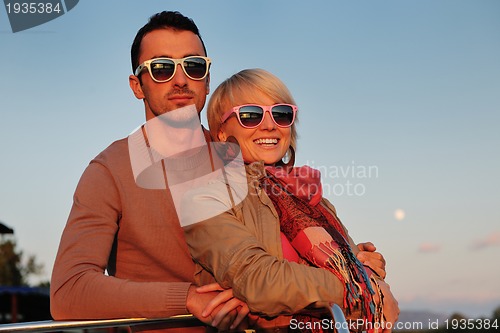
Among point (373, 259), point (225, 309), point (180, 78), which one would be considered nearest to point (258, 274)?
point (225, 309)

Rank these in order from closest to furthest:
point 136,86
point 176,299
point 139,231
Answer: point 176,299 → point 139,231 → point 136,86

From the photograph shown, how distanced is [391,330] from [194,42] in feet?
6.50

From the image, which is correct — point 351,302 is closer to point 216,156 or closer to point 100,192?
point 216,156

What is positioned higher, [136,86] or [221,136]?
[136,86]

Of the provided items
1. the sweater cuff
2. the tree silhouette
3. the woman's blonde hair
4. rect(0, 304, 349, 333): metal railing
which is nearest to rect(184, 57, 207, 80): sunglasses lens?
the woman's blonde hair

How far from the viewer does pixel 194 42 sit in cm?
382

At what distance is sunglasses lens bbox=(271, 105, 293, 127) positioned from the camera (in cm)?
316

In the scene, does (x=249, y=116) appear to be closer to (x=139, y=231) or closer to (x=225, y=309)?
(x=139, y=231)

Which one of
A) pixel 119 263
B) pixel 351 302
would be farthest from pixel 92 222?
pixel 351 302

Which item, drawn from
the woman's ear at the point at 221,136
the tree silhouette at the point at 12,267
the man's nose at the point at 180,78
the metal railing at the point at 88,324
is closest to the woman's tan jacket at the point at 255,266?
the metal railing at the point at 88,324

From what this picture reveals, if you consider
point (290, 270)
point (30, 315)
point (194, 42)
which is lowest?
point (30, 315)

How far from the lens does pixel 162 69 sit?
→ 368cm

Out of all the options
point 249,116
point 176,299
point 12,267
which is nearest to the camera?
point 176,299

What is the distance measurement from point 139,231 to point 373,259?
1.17 metres
